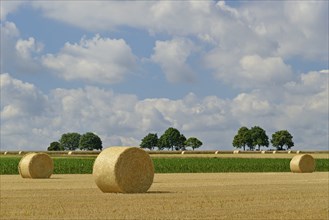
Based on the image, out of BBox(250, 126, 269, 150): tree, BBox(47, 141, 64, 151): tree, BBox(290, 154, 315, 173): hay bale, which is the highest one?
BBox(250, 126, 269, 150): tree

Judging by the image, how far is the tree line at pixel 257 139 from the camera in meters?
175

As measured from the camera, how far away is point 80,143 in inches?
7151

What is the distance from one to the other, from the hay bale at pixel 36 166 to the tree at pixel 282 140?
14976 cm

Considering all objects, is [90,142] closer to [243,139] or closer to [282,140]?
[243,139]

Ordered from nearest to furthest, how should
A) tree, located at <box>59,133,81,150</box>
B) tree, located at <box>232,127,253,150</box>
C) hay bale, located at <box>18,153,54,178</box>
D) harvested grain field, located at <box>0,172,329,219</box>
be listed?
harvested grain field, located at <box>0,172,329,219</box>
hay bale, located at <box>18,153,54,178</box>
tree, located at <box>232,127,253,150</box>
tree, located at <box>59,133,81,150</box>

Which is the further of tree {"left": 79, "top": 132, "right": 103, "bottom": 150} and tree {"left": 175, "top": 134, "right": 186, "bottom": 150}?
tree {"left": 79, "top": 132, "right": 103, "bottom": 150}

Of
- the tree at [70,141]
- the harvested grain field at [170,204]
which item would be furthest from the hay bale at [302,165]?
the tree at [70,141]

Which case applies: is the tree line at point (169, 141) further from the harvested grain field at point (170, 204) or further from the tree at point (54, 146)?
the harvested grain field at point (170, 204)

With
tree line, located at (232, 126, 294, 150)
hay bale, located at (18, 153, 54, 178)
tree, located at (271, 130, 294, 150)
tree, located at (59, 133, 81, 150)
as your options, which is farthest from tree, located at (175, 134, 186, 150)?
hay bale, located at (18, 153, 54, 178)

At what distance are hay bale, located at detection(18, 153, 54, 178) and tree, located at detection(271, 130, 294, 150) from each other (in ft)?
491

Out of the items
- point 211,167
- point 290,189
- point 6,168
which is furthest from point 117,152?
point 211,167

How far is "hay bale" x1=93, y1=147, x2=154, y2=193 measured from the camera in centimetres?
2273

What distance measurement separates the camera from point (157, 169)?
44375 millimetres

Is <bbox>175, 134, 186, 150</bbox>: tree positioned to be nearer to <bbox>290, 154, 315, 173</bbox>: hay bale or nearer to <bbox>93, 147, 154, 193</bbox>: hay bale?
<bbox>290, 154, 315, 173</bbox>: hay bale
